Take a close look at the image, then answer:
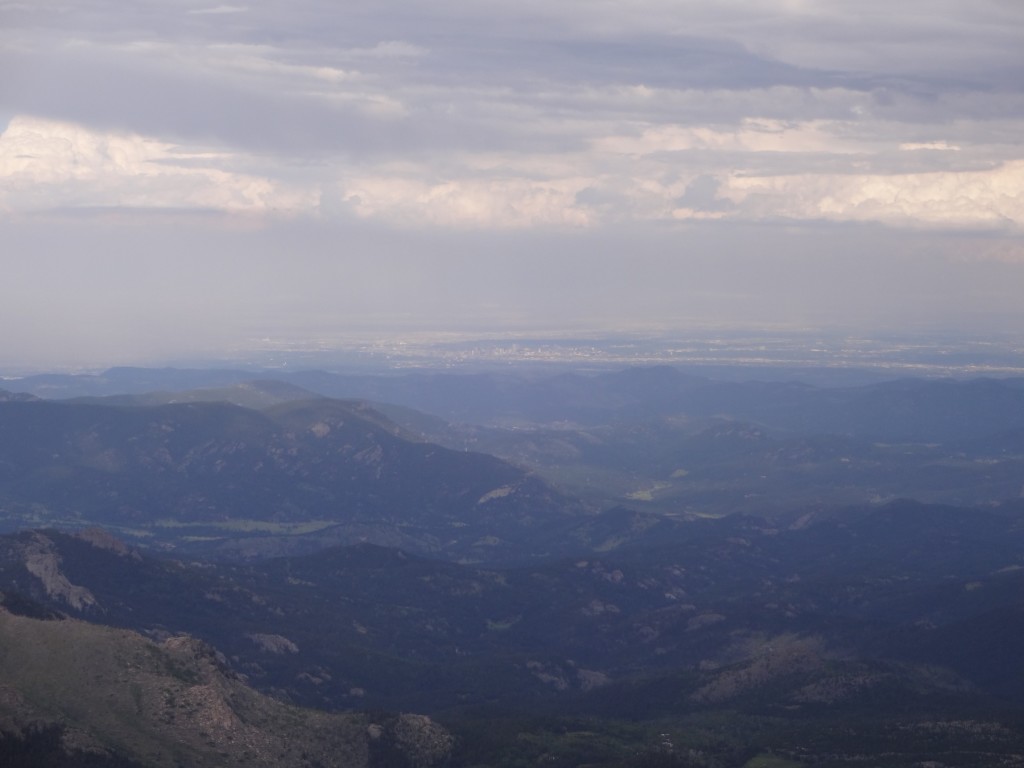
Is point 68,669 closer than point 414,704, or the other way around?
point 68,669

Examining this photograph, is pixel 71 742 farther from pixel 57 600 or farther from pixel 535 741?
pixel 57 600

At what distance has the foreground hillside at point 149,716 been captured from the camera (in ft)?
396

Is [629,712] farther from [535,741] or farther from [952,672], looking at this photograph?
[952,672]

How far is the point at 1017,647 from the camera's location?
198750 millimetres

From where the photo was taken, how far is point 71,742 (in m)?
119

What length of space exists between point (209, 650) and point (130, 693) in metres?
15.3

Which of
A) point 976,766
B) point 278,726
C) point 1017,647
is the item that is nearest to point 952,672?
point 1017,647

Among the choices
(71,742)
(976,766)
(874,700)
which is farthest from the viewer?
(874,700)

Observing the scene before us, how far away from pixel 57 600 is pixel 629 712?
83.4 metres

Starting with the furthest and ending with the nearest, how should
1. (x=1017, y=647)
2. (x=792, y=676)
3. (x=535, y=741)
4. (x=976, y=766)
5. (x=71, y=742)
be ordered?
(x=1017, y=647) → (x=792, y=676) → (x=535, y=741) → (x=976, y=766) → (x=71, y=742)

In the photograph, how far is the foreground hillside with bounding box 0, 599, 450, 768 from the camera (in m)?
121

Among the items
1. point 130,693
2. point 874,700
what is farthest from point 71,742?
point 874,700

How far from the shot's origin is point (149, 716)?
430 ft

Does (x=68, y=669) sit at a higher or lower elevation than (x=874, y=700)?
higher
